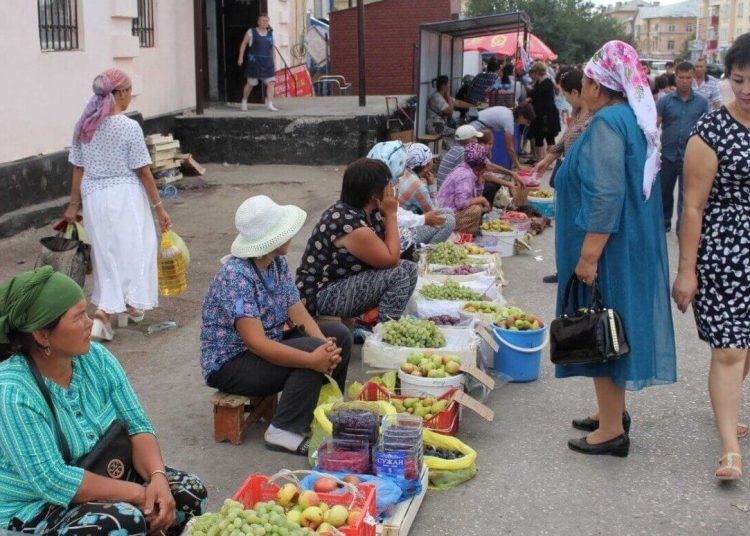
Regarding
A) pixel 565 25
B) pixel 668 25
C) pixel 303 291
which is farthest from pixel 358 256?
pixel 668 25

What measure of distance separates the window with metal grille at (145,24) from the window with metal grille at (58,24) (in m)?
2.32

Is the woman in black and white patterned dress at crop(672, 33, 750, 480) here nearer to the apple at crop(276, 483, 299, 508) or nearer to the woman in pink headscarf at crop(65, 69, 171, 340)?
the apple at crop(276, 483, 299, 508)

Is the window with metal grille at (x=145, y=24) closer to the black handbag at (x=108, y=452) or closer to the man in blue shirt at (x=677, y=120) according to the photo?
the man in blue shirt at (x=677, y=120)

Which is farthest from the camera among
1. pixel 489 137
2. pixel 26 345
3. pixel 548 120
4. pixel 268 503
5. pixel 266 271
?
pixel 548 120

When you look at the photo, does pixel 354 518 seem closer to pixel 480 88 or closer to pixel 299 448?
pixel 299 448

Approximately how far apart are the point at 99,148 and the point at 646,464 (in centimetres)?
402

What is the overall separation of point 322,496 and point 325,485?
0.28 ft

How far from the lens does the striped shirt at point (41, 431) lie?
3018mm

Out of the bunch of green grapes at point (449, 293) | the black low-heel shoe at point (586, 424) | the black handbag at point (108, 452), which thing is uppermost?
the black handbag at point (108, 452)

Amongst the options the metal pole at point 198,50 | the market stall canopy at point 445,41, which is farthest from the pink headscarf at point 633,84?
the metal pole at point 198,50

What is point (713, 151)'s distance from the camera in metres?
4.32

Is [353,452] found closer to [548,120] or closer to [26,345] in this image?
[26,345]

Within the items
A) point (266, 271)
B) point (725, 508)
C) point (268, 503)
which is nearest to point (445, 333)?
point (266, 271)

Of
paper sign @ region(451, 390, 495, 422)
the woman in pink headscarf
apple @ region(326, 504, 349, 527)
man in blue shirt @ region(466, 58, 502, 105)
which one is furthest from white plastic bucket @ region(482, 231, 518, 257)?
man in blue shirt @ region(466, 58, 502, 105)
